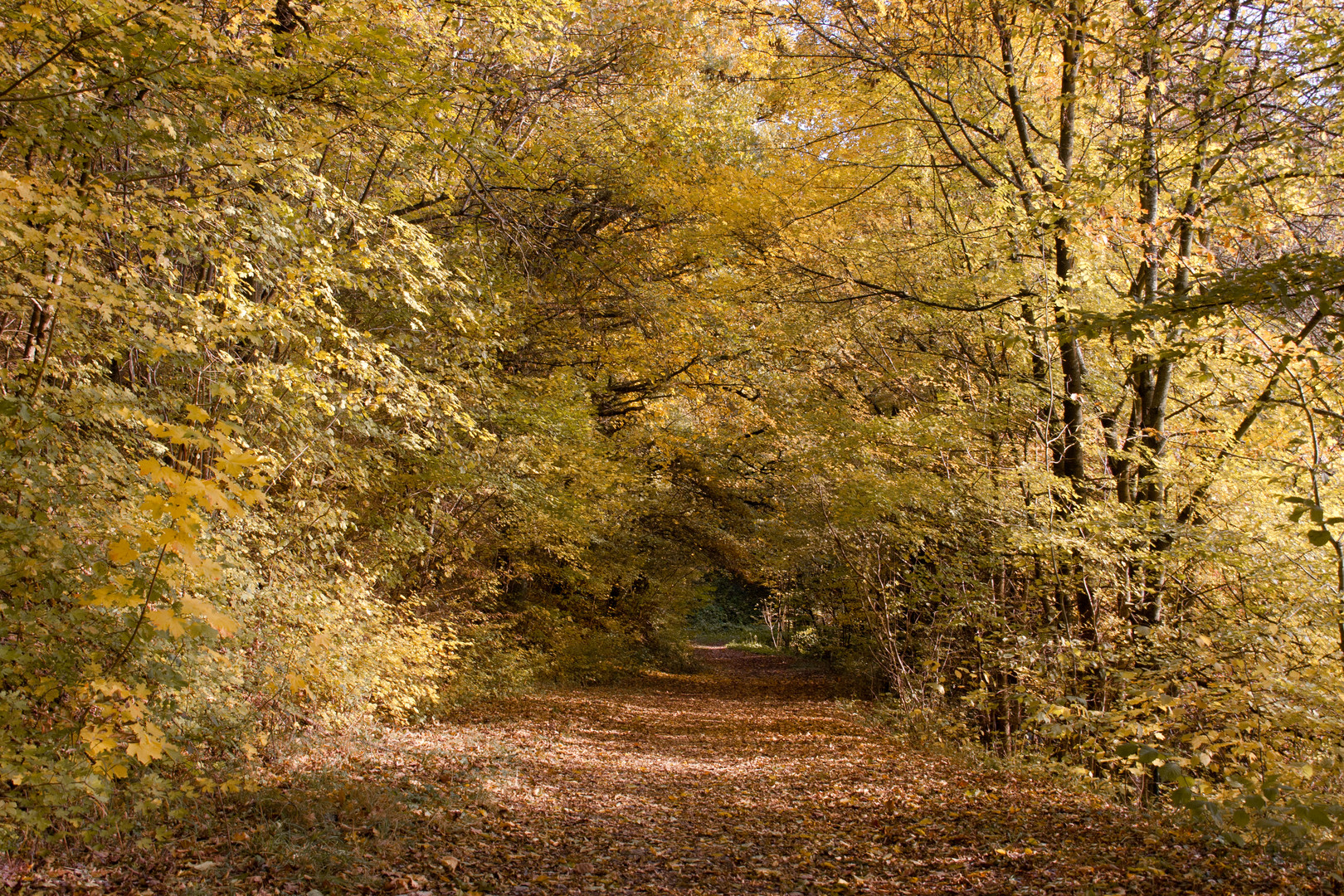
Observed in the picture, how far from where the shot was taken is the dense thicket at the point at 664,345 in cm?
459

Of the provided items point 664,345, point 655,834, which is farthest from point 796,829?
point 664,345

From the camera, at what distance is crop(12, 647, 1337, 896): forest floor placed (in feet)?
14.5

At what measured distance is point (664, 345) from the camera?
1296cm

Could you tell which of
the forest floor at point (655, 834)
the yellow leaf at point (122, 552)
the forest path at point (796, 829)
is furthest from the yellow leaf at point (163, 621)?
the forest path at point (796, 829)

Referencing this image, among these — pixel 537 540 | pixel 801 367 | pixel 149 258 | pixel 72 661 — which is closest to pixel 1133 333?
pixel 72 661

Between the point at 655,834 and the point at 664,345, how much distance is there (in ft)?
26.6

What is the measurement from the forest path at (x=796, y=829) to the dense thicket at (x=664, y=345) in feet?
1.98

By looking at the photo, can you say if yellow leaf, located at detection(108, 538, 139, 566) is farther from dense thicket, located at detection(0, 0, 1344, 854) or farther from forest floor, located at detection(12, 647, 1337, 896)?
forest floor, located at detection(12, 647, 1337, 896)

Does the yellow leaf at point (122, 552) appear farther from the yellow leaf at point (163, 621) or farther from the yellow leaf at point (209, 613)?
the yellow leaf at point (209, 613)

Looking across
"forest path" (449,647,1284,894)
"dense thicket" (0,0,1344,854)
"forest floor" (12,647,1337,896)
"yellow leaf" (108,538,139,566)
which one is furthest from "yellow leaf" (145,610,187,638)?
"forest path" (449,647,1284,894)

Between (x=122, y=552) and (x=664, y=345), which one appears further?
(x=664, y=345)

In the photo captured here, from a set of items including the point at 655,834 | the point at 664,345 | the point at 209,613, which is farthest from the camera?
the point at 664,345

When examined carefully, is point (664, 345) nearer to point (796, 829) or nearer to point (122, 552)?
point (796, 829)

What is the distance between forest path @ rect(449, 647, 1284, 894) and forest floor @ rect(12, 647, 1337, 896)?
0.07ft
